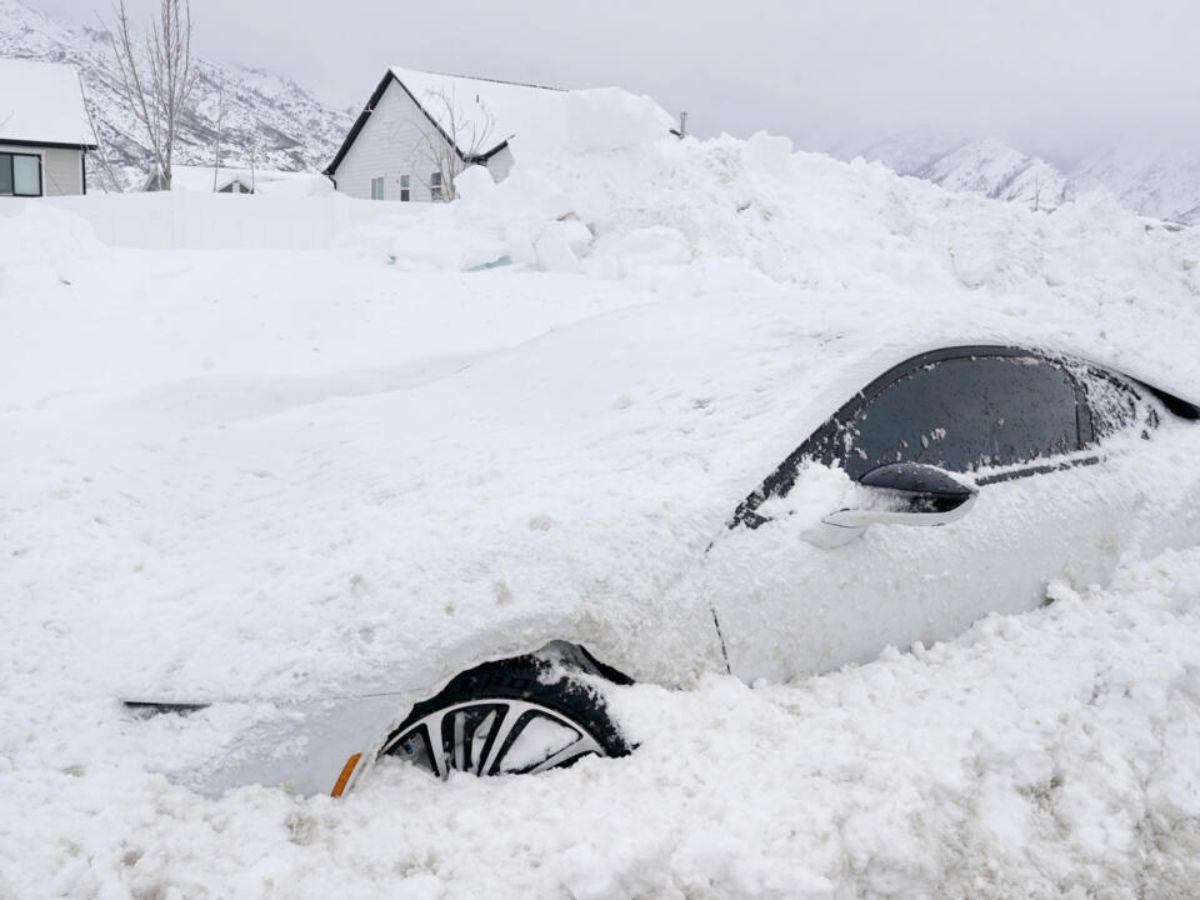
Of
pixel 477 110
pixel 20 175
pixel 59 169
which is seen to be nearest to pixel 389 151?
pixel 477 110

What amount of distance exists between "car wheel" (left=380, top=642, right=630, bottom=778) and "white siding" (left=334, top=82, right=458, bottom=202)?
31080mm

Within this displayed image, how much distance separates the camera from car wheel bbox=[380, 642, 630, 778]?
94.7 inches

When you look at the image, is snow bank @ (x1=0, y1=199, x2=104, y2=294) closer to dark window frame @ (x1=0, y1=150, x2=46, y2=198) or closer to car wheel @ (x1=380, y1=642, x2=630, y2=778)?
car wheel @ (x1=380, y1=642, x2=630, y2=778)

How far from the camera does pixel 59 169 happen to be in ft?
102

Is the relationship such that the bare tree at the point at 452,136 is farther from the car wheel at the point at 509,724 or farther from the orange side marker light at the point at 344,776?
the orange side marker light at the point at 344,776

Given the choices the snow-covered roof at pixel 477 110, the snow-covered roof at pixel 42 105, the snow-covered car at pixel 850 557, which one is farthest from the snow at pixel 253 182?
the snow-covered car at pixel 850 557

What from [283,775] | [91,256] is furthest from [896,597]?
[91,256]

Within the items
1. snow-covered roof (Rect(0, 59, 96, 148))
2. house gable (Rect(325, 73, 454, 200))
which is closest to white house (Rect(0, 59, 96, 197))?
snow-covered roof (Rect(0, 59, 96, 148))

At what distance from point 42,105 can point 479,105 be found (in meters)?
14.4

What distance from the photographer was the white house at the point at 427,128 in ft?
103

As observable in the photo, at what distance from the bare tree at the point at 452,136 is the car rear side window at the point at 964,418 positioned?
27080 mm

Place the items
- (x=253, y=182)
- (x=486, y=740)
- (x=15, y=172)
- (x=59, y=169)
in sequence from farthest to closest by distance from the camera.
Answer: (x=253, y=182), (x=59, y=169), (x=15, y=172), (x=486, y=740)

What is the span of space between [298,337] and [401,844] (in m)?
6.64

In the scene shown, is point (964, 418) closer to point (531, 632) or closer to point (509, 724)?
point (531, 632)
